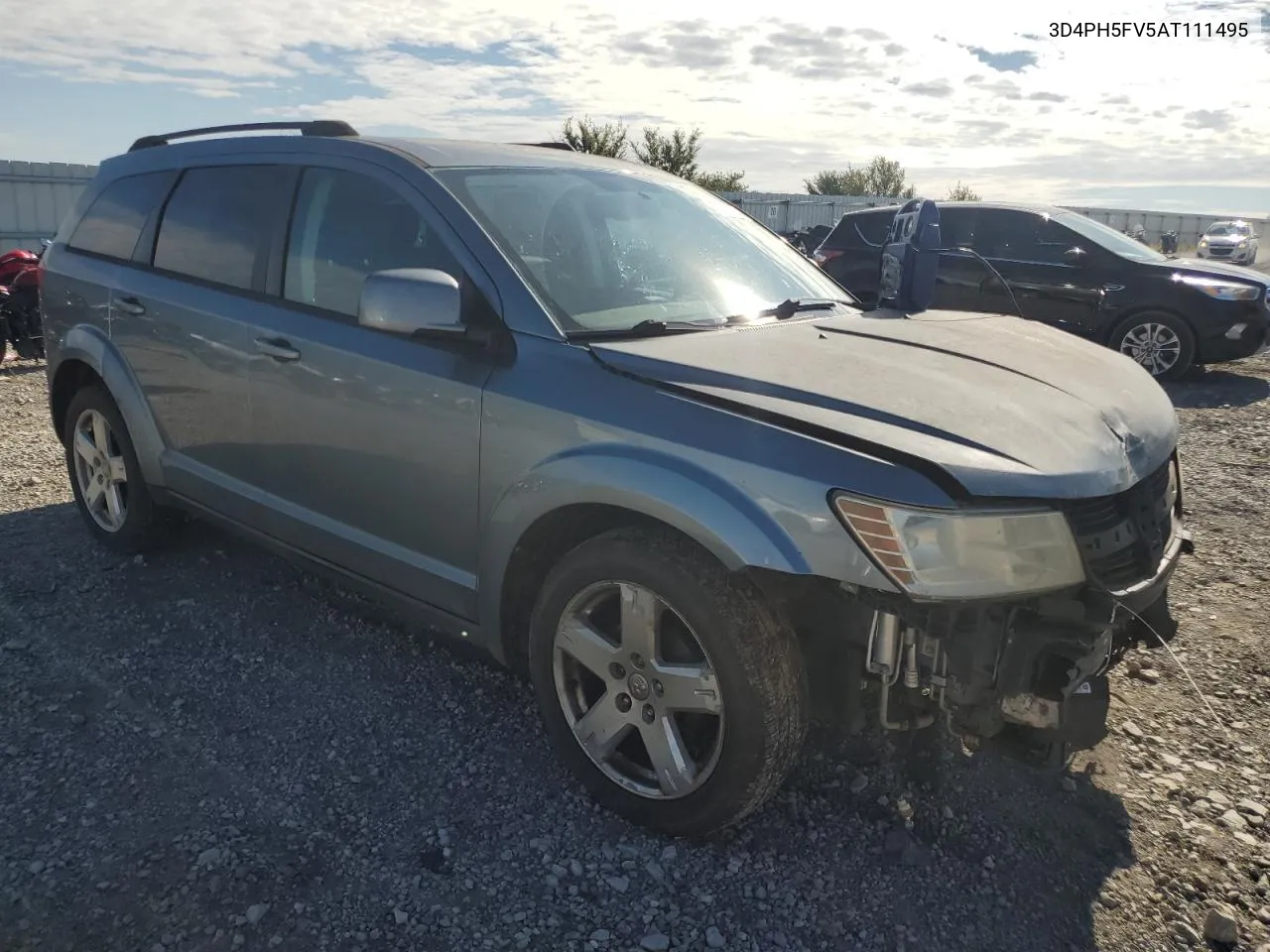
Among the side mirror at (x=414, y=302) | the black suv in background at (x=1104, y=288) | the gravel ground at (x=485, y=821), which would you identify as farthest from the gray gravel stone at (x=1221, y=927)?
the black suv in background at (x=1104, y=288)

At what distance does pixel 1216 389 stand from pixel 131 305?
30.2ft

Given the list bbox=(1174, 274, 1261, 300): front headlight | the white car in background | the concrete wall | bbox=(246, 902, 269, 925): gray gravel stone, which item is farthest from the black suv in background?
the white car in background

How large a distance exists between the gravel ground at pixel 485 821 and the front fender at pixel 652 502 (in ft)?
2.50

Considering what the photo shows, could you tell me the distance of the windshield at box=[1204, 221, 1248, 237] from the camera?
28.8m

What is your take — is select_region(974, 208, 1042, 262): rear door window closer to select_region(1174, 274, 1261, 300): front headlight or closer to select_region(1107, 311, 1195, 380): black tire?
select_region(1107, 311, 1195, 380): black tire

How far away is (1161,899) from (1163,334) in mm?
8282

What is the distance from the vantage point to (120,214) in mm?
4555

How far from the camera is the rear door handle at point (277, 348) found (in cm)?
350

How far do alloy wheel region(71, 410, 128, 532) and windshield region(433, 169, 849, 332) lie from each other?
2.39 metres

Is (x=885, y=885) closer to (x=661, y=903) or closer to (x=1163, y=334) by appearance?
(x=661, y=903)

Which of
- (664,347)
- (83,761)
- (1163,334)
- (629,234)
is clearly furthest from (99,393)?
(1163,334)

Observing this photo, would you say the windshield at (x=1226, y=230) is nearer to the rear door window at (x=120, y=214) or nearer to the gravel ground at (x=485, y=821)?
the gravel ground at (x=485, y=821)

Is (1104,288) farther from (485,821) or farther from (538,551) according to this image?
(485,821)

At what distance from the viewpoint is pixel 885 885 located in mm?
2605
